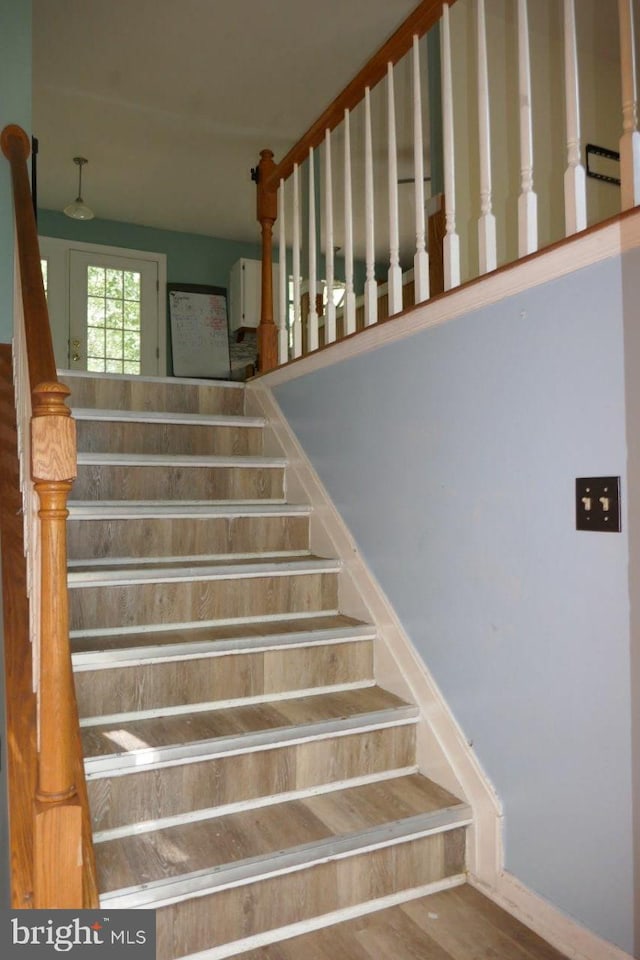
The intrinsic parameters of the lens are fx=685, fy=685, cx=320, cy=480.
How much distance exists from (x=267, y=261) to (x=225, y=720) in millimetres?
2119

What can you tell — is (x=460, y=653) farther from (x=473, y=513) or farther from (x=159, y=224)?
(x=159, y=224)

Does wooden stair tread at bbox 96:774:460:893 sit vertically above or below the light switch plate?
below

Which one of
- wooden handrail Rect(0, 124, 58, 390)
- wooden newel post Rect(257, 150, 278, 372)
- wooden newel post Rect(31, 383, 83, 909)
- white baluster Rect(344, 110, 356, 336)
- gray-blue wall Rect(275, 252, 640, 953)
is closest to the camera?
wooden newel post Rect(31, 383, 83, 909)

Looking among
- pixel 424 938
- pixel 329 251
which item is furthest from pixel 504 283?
pixel 424 938

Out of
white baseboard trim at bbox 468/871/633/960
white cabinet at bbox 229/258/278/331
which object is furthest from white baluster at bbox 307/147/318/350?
white cabinet at bbox 229/258/278/331

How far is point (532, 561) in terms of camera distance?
5.40ft

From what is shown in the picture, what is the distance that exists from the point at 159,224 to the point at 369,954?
5879 millimetres

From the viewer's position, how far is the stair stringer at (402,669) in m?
1.78

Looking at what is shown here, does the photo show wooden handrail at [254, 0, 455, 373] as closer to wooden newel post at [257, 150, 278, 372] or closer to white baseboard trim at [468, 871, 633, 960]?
wooden newel post at [257, 150, 278, 372]

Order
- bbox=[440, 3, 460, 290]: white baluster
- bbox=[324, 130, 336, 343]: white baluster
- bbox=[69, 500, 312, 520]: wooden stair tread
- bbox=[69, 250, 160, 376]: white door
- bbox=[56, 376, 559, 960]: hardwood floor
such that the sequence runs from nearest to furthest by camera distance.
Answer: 1. bbox=[56, 376, 559, 960]: hardwood floor
2. bbox=[440, 3, 460, 290]: white baluster
3. bbox=[69, 500, 312, 520]: wooden stair tread
4. bbox=[324, 130, 336, 343]: white baluster
5. bbox=[69, 250, 160, 376]: white door

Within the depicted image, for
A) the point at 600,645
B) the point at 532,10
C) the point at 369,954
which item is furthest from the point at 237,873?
the point at 532,10

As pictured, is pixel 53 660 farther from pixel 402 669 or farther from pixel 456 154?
pixel 456 154

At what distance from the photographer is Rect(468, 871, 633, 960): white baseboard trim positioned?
4.76ft

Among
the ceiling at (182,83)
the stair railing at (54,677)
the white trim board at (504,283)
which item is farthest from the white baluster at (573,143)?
the ceiling at (182,83)
